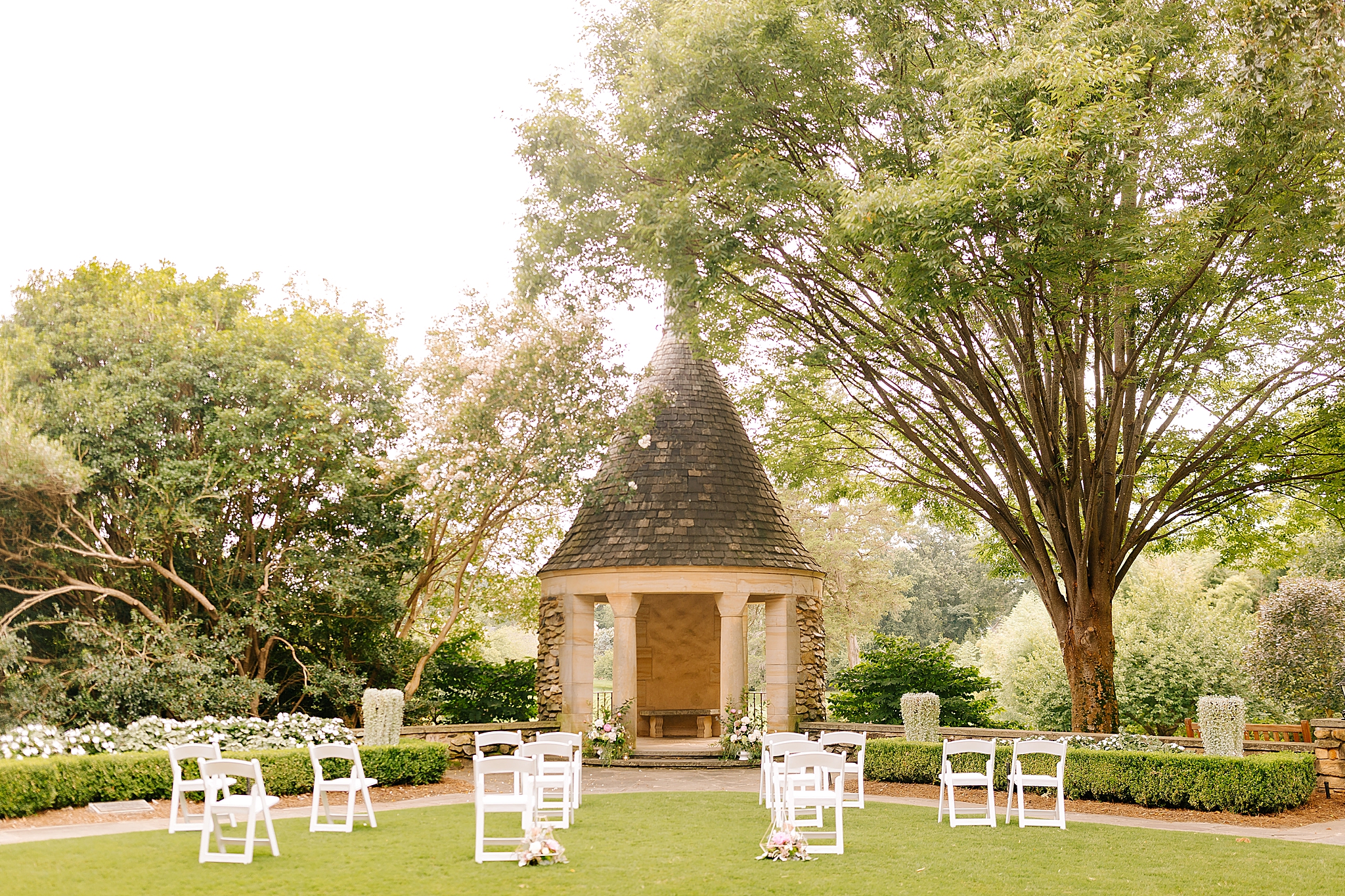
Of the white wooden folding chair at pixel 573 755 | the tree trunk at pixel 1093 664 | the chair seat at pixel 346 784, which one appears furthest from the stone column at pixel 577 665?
the chair seat at pixel 346 784

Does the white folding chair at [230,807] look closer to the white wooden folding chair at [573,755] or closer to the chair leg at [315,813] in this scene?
the chair leg at [315,813]

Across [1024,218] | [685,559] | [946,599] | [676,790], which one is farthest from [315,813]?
[946,599]

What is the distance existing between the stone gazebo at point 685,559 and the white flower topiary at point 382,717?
4585 mm

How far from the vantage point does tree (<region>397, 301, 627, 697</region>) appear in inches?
675

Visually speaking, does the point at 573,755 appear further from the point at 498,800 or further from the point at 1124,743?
the point at 1124,743

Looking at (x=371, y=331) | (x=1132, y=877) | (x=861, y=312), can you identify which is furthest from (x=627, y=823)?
(x=371, y=331)

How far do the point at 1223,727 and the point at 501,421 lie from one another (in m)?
11.7

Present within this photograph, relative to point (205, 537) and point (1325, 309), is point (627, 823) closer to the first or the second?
point (205, 537)

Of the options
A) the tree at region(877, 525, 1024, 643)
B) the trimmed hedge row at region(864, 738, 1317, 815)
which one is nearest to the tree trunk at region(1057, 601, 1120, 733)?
the trimmed hedge row at region(864, 738, 1317, 815)

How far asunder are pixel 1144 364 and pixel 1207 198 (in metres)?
3.23

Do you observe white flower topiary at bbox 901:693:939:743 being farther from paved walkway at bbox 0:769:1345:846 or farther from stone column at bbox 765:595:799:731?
stone column at bbox 765:595:799:731

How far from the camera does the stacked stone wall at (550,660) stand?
18719 mm

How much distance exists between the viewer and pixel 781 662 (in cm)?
1859

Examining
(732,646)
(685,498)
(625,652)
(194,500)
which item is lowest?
(625,652)
